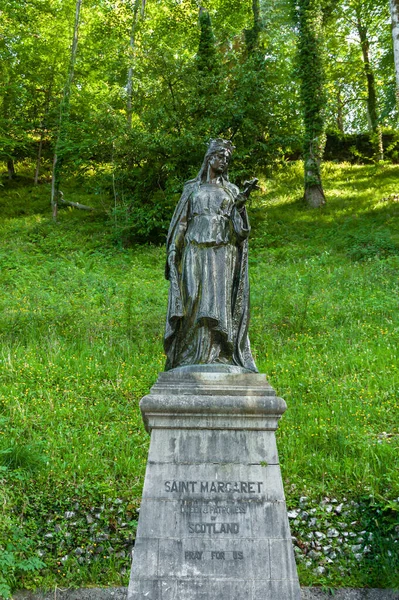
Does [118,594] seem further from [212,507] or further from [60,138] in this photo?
[60,138]

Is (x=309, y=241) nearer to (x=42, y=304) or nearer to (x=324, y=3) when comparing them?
(x=42, y=304)

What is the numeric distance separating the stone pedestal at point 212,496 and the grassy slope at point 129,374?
1908mm

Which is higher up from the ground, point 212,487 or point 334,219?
point 334,219

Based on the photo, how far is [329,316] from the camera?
36.9ft

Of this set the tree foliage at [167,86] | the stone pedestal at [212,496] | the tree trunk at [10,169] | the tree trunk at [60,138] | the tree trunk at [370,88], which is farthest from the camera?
the tree trunk at [10,169]

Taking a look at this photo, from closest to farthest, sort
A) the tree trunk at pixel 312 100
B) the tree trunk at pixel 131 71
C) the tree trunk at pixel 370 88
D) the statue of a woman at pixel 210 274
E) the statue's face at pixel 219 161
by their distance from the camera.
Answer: the statue of a woman at pixel 210 274
the statue's face at pixel 219 161
the tree trunk at pixel 131 71
the tree trunk at pixel 312 100
the tree trunk at pixel 370 88

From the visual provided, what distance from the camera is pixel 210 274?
5684mm

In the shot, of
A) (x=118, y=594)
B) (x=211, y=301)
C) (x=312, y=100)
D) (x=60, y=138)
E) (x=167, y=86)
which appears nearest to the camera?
(x=211, y=301)

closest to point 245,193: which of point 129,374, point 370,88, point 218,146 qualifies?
point 218,146

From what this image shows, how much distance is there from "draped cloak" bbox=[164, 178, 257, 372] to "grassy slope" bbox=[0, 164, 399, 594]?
218cm

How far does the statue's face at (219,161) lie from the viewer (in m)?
6.13

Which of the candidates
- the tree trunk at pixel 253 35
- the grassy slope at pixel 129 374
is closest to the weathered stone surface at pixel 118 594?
the grassy slope at pixel 129 374

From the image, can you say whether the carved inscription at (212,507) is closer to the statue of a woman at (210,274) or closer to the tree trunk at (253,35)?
the statue of a woman at (210,274)

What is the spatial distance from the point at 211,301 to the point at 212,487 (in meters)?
1.61
